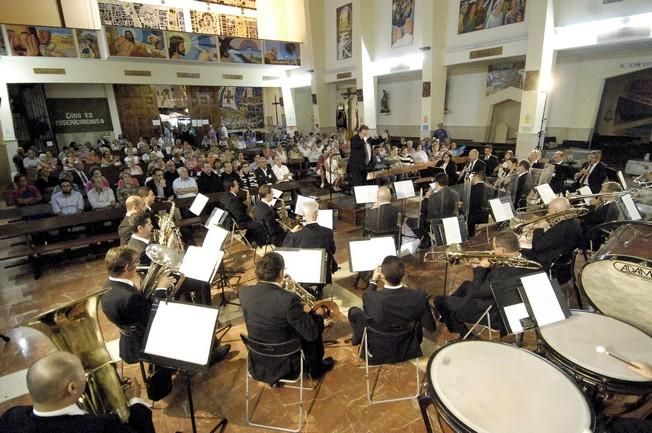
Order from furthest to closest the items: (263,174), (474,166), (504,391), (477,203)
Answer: (263,174), (474,166), (477,203), (504,391)

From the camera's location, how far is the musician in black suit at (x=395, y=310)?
2.68 metres

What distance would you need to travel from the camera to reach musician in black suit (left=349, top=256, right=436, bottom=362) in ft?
8.79

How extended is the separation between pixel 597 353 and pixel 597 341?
0.13m

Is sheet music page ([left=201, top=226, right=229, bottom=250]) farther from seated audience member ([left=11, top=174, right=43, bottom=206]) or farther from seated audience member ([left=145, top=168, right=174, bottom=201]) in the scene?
seated audience member ([left=11, top=174, right=43, bottom=206])

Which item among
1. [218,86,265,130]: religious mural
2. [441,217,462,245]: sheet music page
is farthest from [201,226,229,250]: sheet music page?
[218,86,265,130]: religious mural

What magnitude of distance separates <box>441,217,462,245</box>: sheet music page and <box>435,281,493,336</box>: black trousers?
3.00 feet

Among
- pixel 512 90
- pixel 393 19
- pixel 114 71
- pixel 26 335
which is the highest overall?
pixel 393 19

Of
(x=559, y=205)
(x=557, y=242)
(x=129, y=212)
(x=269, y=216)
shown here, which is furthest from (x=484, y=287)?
(x=129, y=212)

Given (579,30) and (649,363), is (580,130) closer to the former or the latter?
(579,30)

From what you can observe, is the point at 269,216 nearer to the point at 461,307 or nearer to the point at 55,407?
the point at 461,307

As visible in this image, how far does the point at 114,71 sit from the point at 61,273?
483 inches

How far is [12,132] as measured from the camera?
42.5ft

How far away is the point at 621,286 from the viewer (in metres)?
2.73

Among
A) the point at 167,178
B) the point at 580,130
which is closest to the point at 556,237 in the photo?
the point at 167,178
